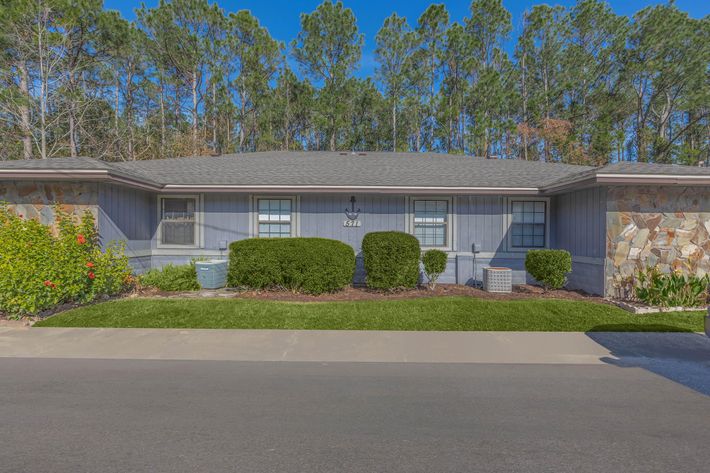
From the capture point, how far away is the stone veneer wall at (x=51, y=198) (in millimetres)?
8844

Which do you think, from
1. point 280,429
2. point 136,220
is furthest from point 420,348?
point 136,220

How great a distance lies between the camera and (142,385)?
4.20 meters

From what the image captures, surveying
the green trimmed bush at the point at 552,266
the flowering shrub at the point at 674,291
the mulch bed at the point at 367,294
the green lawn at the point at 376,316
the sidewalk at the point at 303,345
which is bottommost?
the sidewalk at the point at 303,345

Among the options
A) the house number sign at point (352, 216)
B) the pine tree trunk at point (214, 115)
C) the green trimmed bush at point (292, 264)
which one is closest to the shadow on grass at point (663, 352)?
the green trimmed bush at point (292, 264)

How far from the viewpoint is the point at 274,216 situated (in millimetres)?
11164

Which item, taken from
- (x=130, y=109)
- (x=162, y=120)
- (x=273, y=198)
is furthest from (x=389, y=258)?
(x=130, y=109)

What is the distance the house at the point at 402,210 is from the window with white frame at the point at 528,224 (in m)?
0.03

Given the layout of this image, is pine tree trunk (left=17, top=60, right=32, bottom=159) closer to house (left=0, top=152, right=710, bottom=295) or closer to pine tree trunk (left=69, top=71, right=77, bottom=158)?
pine tree trunk (left=69, top=71, right=77, bottom=158)

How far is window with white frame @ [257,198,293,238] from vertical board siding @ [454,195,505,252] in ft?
17.6

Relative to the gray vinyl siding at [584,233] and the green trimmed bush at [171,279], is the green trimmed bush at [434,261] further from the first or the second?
the green trimmed bush at [171,279]

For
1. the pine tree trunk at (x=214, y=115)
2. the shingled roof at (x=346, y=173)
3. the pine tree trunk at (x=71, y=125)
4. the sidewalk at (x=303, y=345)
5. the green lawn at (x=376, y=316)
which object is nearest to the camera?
the sidewalk at (x=303, y=345)

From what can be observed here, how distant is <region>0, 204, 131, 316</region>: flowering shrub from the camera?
688 centimetres

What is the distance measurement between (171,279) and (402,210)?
23.2 feet

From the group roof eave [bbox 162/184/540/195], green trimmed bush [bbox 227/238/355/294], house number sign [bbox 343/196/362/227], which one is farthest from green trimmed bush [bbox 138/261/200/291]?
house number sign [bbox 343/196/362/227]
